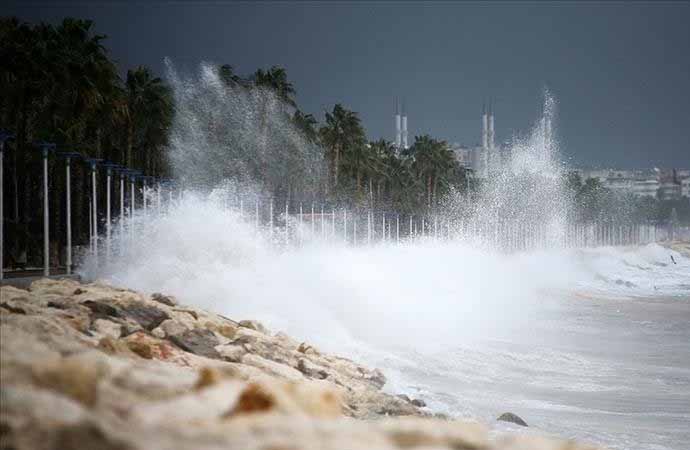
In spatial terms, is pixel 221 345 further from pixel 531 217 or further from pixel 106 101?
pixel 531 217

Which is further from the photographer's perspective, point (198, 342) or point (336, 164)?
point (336, 164)

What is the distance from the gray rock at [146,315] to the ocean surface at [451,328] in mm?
3980

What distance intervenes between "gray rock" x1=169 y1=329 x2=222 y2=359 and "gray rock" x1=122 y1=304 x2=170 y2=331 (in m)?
0.69

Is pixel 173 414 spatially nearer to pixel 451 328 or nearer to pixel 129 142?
pixel 451 328

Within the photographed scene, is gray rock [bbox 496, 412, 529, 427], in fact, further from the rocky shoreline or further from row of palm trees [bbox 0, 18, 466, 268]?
row of palm trees [bbox 0, 18, 466, 268]

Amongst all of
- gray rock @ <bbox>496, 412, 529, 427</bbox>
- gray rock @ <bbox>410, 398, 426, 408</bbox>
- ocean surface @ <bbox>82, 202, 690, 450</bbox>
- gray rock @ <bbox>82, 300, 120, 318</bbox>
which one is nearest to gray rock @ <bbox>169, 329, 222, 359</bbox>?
gray rock @ <bbox>82, 300, 120, 318</bbox>

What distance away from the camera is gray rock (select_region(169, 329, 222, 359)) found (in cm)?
1337

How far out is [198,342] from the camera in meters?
13.8

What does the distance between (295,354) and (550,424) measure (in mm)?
3911

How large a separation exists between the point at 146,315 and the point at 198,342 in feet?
4.48

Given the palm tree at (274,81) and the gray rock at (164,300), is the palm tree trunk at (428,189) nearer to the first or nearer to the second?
the palm tree at (274,81)

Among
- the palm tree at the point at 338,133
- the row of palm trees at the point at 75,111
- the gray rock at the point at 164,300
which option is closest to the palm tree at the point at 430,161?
the palm tree at the point at 338,133

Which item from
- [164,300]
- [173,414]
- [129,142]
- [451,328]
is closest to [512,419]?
[164,300]

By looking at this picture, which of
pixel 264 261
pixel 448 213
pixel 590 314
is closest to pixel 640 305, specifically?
pixel 590 314
